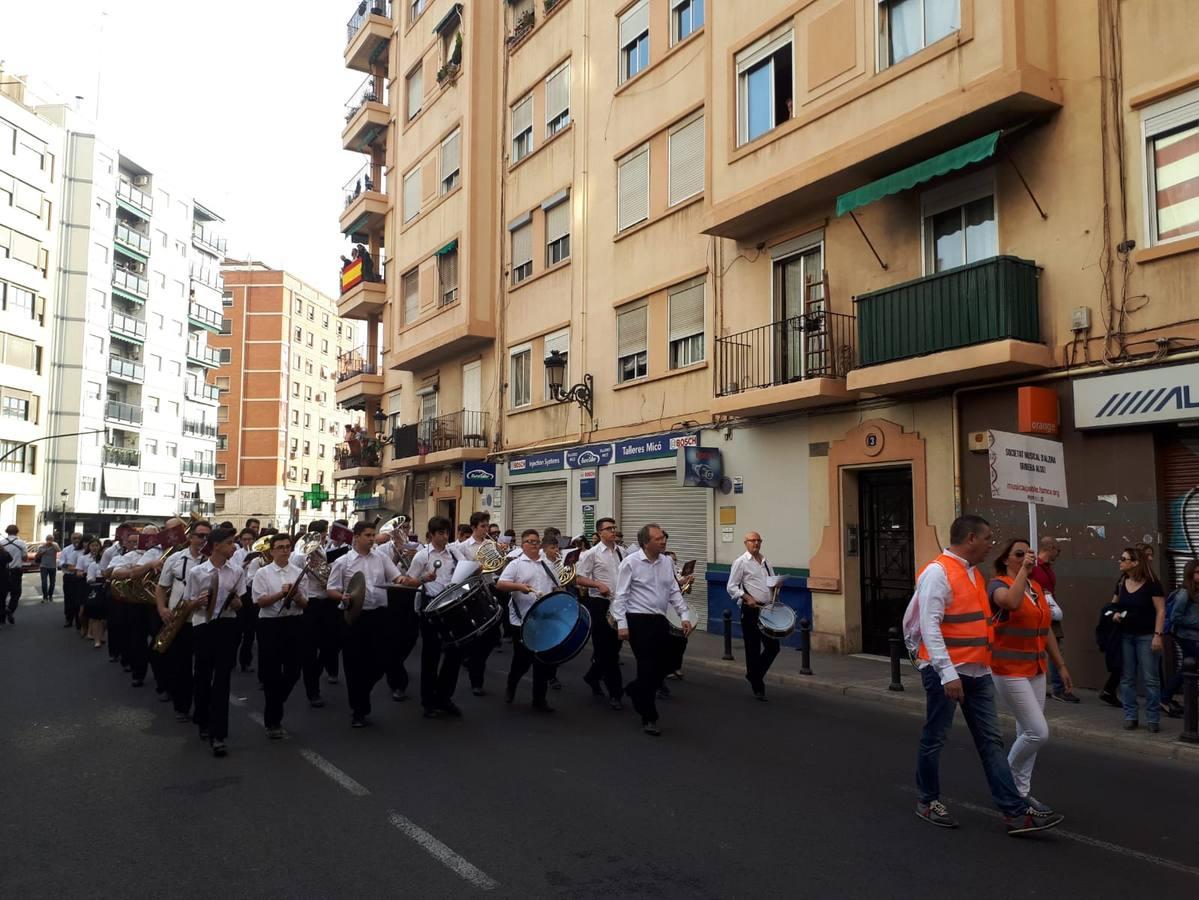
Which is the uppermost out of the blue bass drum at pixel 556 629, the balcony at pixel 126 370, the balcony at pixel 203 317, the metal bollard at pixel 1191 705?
the balcony at pixel 203 317

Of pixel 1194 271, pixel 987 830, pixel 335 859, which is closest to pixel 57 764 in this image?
pixel 335 859

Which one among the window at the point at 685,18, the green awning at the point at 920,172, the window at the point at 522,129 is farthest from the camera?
the window at the point at 522,129

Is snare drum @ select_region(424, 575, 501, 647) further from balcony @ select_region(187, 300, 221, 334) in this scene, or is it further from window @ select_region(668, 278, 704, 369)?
balcony @ select_region(187, 300, 221, 334)

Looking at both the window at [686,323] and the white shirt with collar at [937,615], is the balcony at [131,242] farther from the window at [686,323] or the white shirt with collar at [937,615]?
the white shirt with collar at [937,615]

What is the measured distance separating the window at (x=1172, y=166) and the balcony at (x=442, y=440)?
17869 mm

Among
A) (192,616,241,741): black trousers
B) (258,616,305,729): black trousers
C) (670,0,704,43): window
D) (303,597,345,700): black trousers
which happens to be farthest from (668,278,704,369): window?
(192,616,241,741): black trousers

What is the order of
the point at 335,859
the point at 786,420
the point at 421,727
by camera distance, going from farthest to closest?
the point at 786,420
the point at 421,727
the point at 335,859

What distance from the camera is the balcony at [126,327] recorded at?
61.7 metres

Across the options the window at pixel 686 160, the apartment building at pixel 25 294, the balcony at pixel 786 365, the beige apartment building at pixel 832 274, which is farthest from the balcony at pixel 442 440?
the apartment building at pixel 25 294

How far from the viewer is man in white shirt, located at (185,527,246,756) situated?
8.07 meters

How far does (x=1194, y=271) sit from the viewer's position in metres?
10.8

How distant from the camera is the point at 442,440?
91.7 ft

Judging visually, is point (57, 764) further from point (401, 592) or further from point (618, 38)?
point (618, 38)

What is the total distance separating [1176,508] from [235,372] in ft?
275
